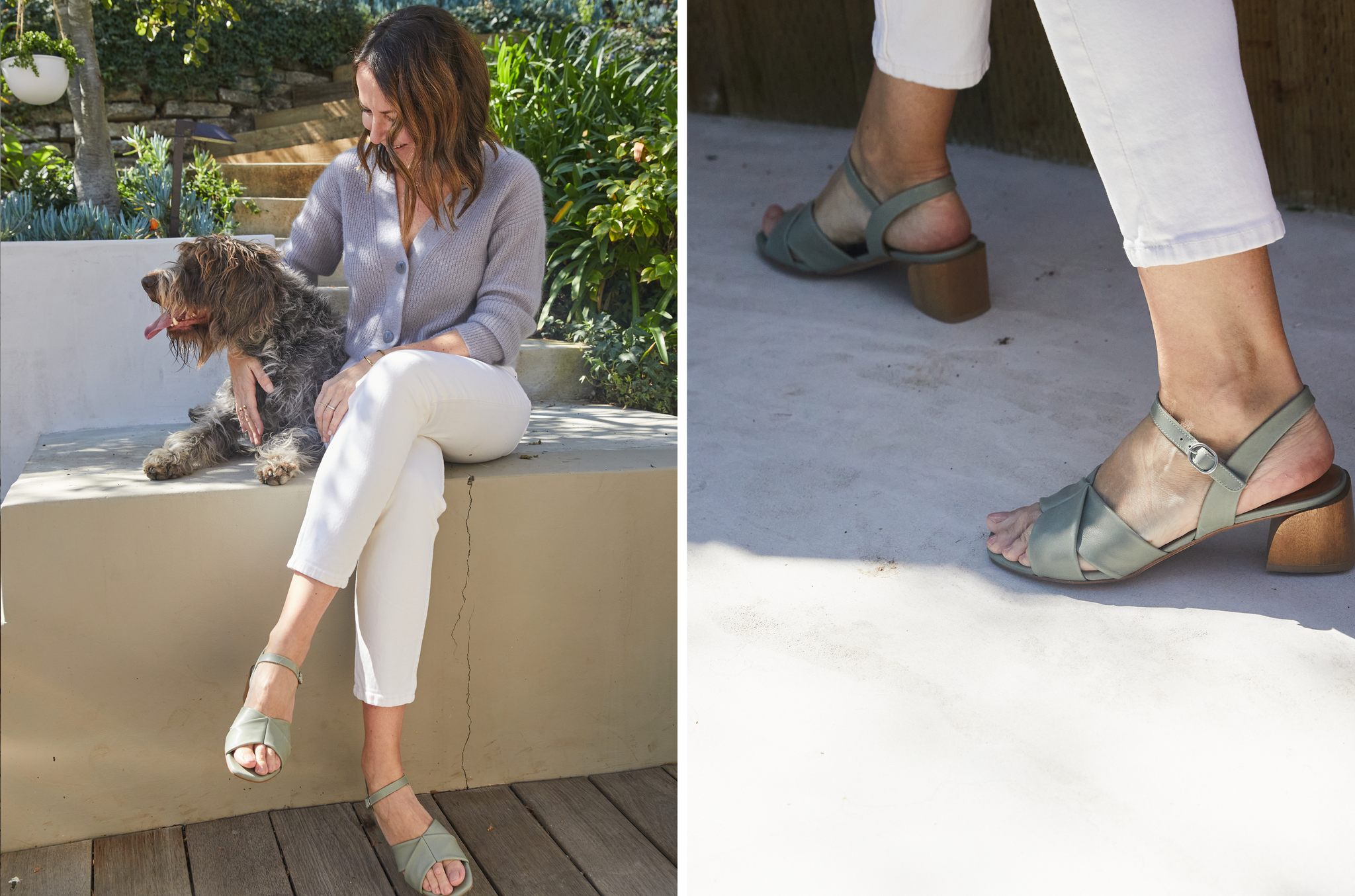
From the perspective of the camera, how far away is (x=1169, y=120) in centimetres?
122

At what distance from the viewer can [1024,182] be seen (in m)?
2.97

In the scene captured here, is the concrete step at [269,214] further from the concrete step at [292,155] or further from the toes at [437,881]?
the toes at [437,881]

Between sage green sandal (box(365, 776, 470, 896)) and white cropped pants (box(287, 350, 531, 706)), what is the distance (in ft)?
0.57

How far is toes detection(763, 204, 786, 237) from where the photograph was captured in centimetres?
259

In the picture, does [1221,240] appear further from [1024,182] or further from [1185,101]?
[1024,182]

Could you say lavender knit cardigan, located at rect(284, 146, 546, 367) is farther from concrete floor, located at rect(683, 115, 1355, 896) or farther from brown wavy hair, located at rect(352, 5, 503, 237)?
concrete floor, located at rect(683, 115, 1355, 896)

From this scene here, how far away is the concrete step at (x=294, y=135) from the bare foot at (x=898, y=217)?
4.35 feet

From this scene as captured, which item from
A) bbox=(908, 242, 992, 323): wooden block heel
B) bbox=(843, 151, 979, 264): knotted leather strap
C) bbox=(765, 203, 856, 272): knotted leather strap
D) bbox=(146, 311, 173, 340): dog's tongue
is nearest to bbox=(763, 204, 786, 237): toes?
bbox=(765, 203, 856, 272): knotted leather strap

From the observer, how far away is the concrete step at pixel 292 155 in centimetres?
290

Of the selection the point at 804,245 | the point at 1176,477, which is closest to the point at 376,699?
the point at 1176,477

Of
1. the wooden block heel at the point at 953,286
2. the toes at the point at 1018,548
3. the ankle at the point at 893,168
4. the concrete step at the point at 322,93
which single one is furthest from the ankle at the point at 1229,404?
the concrete step at the point at 322,93

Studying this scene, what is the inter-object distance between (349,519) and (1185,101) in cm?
127

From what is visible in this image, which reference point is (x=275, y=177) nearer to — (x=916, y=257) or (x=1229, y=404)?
(x=916, y=257)

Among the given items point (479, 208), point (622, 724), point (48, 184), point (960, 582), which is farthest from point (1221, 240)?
point (48, 184)
